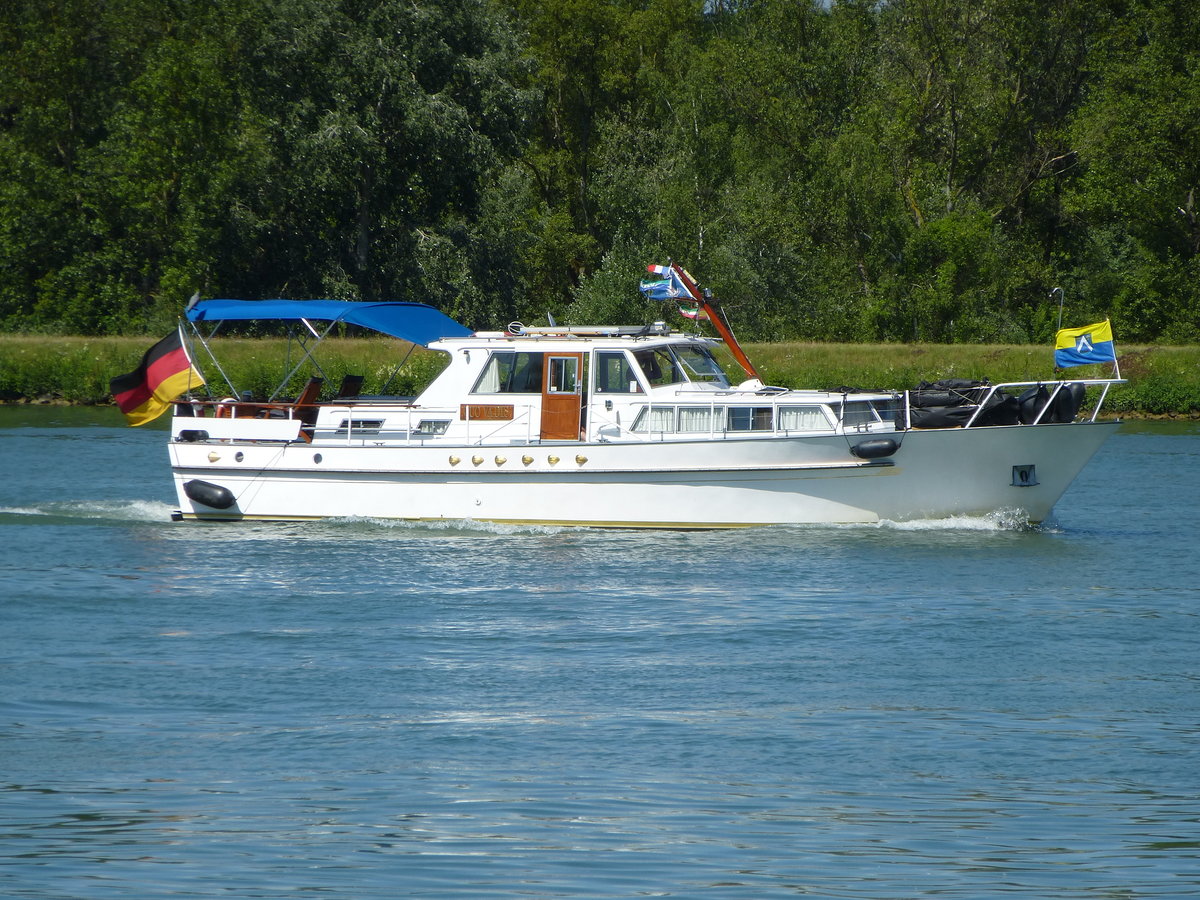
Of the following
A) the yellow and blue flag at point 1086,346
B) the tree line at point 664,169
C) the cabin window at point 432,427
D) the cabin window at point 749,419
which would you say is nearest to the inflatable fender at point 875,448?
the cabin window at point 749,419

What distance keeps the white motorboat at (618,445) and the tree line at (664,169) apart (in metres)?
26.6

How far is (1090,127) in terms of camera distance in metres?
52.8

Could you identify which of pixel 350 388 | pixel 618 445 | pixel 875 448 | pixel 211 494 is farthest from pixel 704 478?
pixel 211 494

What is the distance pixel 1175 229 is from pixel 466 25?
1038 inches

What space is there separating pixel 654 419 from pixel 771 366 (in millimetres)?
24380

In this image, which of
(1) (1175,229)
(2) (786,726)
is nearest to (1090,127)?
(1) (1175,229)

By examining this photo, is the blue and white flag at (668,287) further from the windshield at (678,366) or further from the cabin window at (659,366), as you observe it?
the cabin window at (659,366)

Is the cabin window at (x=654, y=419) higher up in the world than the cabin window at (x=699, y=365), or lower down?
lower down

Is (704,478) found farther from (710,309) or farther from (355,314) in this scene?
(355,314)

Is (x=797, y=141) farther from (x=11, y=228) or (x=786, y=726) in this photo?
(x=786, y=726)

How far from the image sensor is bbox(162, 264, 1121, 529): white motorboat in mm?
21453

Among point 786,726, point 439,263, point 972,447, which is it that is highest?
point 439,263

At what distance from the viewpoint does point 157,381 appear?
23.7m

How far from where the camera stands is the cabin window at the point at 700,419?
71.1 feet
